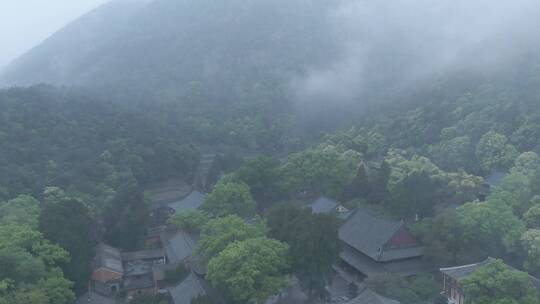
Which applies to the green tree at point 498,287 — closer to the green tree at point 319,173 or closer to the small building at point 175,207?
the green tree at point 319,173

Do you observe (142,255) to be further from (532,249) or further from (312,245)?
(532,249)

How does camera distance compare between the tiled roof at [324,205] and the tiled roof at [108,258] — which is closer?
the tiled roof at [108,258]

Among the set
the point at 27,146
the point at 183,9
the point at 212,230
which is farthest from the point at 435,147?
the point at 183,9

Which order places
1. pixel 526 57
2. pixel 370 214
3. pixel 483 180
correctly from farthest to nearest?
pixel 526 57 < pixel 483 180 < pixel 370 214

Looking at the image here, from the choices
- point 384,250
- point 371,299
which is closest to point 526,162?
point 384,250

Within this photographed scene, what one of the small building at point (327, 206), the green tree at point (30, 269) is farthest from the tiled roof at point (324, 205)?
the green tree at point (30, 269)

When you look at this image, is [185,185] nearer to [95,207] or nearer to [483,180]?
[95,207]
